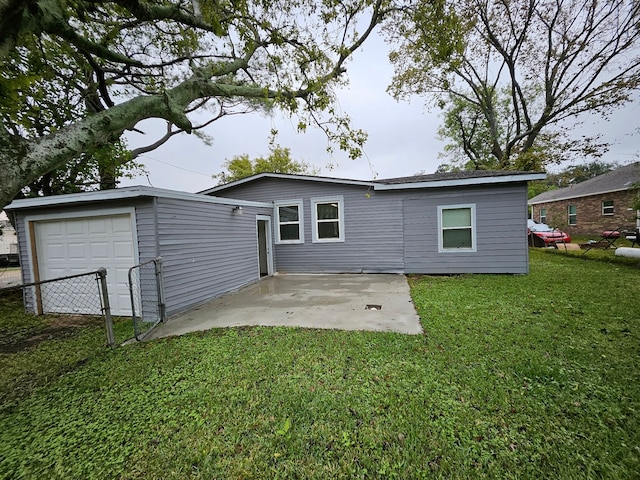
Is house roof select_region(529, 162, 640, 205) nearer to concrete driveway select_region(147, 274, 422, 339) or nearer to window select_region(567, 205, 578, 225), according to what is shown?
window select_region(567, 205, 578, 225)

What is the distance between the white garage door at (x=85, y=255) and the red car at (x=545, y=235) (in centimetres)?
1684

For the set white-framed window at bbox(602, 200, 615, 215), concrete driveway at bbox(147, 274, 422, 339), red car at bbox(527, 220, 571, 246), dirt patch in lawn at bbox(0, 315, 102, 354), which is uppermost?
white-framed window at bbox(602, 200, 615, 215)

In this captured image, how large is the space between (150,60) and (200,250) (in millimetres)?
5900

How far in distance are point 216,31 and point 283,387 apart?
501cm

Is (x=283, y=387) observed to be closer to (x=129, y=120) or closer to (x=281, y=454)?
(x=281, y=454)

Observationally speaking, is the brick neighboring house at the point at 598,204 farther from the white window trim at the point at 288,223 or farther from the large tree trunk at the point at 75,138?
the large tree trunk at the point at 75,138

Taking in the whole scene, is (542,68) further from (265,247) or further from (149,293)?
(149,293)

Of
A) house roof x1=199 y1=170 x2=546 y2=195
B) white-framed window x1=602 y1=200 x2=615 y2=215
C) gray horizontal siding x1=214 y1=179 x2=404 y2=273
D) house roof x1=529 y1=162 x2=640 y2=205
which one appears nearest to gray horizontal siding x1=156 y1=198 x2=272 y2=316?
gray horizontal siding x1=214 y1=179 x2=404 y2=273

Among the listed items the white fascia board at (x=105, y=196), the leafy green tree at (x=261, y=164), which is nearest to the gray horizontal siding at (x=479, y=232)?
the white fascia board at (x=105, y=196)

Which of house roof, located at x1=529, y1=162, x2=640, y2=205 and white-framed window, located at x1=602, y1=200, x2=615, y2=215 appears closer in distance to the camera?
house roof, located at x1=529, y1=162, x2=640, y2=205

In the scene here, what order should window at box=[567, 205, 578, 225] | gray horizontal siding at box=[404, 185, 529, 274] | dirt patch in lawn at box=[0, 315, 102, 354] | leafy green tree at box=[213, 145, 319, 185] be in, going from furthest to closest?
leafy green tree at box=[213, 145, 319, 185]
window at box=[567, 205, 578, 225]
gray horizontal siding at box=[404, 185, 529, 274]
dirt patch in lawn at box=[0, 315, 102, 354]

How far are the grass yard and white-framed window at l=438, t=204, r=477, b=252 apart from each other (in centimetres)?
396

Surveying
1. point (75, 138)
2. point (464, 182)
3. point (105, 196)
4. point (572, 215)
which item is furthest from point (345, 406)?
point (572, 215)

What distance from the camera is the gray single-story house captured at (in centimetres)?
498
